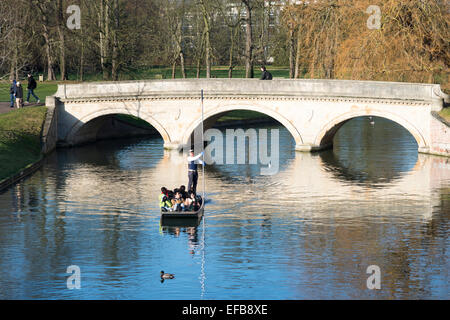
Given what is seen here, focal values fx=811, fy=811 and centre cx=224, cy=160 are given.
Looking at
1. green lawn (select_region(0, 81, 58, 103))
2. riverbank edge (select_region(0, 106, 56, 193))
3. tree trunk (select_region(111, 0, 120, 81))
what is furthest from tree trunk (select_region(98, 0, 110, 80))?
riverbank edge (select_region(0, 106, 56, 193))

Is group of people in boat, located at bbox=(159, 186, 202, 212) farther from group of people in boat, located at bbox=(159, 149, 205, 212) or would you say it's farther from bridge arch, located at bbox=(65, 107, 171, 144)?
bridge arch, located at bbox=(65, 107, 171, 144)

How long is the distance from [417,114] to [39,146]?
70.2 feet

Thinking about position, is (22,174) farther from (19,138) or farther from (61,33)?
(61,33)

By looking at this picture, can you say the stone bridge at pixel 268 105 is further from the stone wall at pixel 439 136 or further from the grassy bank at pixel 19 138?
the grassy bank at pixel 19 138

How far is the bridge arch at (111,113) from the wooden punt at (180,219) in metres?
20.4

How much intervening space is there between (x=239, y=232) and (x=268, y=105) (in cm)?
1995

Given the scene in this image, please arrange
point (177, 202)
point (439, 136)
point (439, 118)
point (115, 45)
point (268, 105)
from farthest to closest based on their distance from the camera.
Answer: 1. point (115, 45)
2. point (268, 105)
3. point (439, 136)
4. point (439, 118)
5. point (177, 202)

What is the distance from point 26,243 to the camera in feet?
89.1

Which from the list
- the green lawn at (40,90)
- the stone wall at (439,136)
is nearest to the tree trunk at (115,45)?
the green lawn at (40,90)

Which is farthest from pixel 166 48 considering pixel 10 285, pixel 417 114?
pixel 10 285

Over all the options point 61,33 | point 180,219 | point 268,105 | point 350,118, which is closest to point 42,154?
point 268,105

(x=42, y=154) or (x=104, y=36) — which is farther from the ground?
(x=104, y=36)

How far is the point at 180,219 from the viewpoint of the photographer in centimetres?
2981

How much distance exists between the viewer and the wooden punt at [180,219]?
2966 cm
